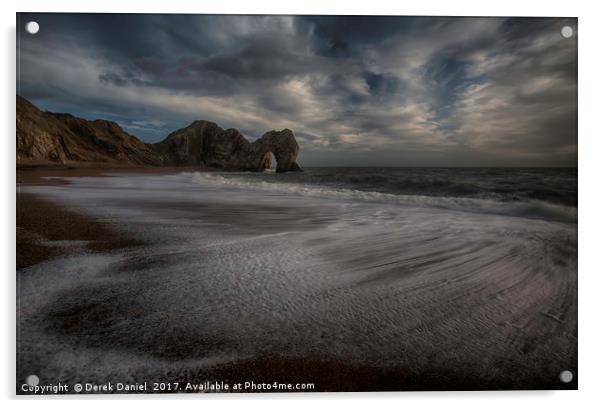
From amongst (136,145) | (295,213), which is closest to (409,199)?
(295,213)

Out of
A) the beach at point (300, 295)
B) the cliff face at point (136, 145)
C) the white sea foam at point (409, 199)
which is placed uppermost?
the cliff face at point (136, 145)

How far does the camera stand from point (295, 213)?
3668mm

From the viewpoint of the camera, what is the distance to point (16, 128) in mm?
2490

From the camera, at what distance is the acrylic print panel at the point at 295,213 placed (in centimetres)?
184

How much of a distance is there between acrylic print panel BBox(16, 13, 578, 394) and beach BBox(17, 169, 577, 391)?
0.05ft

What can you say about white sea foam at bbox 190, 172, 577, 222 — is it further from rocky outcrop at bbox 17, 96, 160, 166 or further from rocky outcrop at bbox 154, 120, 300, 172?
rocky outcrop at bbox 17, 96, 160, 166

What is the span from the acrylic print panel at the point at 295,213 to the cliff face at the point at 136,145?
0.02 metres

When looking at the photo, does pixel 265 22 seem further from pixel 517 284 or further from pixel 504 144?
pixel 517 284
